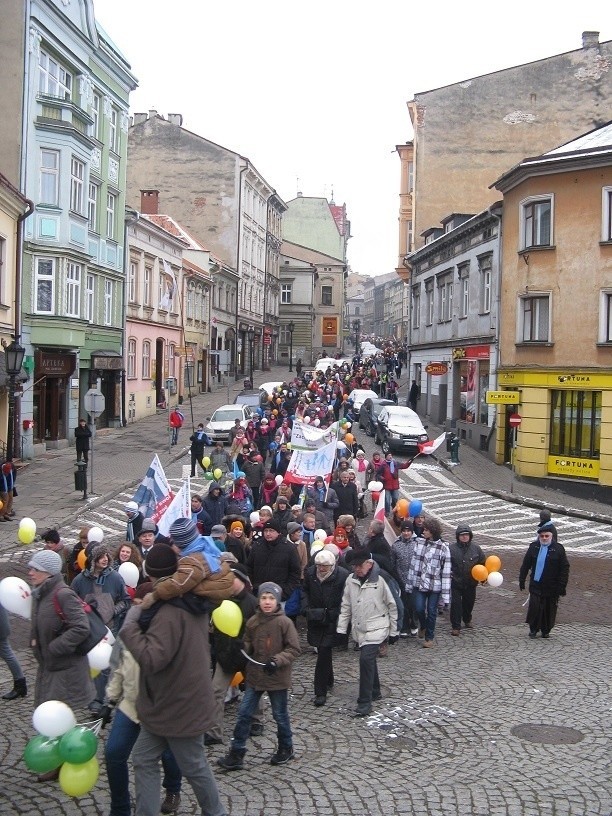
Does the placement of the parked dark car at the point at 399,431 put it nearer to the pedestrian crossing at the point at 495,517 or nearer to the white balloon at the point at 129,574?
the pedestrian crossing at the point at 495,517

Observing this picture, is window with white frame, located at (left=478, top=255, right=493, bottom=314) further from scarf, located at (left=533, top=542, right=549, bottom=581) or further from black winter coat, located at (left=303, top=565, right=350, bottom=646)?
black winter coat, located at (left=303, top=565, right=350, bottom=646)

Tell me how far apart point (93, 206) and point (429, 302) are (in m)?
17.2

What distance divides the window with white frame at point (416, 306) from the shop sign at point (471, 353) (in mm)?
8880

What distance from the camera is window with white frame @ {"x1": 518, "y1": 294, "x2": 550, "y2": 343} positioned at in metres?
27.3

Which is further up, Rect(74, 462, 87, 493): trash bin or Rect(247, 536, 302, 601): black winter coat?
Rect(247, 536, 302, 601): black winter coat

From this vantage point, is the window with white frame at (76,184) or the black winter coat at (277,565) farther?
the window with white frame at (76,184)

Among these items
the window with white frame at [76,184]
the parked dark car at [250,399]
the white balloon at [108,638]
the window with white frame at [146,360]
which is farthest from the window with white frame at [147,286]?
the white balloon at [108,638]

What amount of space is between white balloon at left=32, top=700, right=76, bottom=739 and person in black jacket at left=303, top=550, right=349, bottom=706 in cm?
365

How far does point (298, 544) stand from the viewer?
10305 millimetres

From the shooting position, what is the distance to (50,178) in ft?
90.4

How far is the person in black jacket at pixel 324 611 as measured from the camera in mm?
8602

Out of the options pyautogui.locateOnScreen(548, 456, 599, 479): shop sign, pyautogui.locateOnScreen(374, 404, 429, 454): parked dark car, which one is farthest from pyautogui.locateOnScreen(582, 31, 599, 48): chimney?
pyautogui.locateOnScreen(548, 456, 599, 479): shop sign

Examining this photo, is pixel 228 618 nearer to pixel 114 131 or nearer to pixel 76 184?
pixel 76 184

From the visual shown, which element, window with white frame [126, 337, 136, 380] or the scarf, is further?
window with white frame [126, 337, 136, 380]
